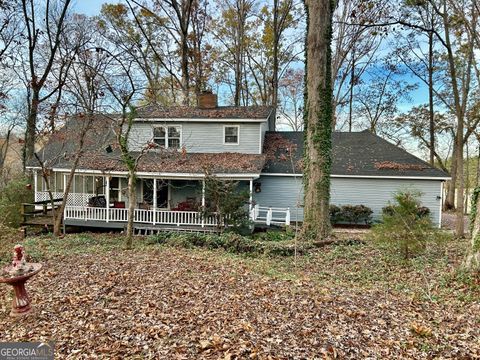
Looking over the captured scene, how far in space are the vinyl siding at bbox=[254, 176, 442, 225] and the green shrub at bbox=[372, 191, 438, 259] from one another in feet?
27.6

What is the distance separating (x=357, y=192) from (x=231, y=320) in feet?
45.7

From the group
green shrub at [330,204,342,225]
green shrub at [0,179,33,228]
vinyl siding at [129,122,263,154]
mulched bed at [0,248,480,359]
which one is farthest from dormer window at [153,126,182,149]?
mulched bed at [0,248,480,359]

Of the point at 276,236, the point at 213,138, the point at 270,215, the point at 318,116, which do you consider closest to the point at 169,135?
the point at 213,138

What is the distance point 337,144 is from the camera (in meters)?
18.8

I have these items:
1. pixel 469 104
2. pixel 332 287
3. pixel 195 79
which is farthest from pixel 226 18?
pixel 332 287

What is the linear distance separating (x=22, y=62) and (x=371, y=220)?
2160 cm

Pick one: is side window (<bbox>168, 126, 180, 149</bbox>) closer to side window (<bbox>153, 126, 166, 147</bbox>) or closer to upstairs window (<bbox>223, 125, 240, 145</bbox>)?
side window (<bbox>153, 126, 166, 147</bbox>)

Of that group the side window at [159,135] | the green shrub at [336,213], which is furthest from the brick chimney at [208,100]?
the green shrub at [336,213]

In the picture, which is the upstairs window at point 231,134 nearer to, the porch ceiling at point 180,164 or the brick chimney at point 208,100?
the porch ceiling at point 180,164

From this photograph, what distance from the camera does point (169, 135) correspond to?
17203 millimetres

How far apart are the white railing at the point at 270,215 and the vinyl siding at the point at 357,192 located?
65 cm

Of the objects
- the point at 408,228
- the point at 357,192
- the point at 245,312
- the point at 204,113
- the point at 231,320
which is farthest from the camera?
the point at 204,113

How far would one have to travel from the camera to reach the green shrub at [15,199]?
13.9 m

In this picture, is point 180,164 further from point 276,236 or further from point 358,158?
point 358,158
